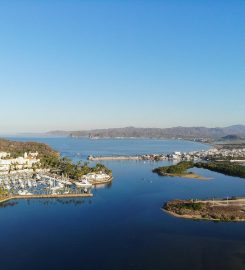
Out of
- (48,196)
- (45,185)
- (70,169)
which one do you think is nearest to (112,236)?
(48,196)

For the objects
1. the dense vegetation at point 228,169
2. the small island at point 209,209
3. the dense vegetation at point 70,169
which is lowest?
the small island at point 209,209

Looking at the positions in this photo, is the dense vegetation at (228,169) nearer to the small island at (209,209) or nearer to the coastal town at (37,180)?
the coastal town at (37,180)

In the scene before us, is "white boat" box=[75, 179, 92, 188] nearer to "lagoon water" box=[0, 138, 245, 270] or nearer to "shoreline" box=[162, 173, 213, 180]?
"lagoon water" box=[0, 138, 245, 270]

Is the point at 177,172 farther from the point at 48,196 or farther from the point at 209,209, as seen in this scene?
the point at 48,196

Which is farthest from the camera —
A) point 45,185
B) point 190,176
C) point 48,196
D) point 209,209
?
point 190,176

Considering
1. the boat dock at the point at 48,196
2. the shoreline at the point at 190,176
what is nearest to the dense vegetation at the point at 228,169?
the shoreline at the point at 190,176
